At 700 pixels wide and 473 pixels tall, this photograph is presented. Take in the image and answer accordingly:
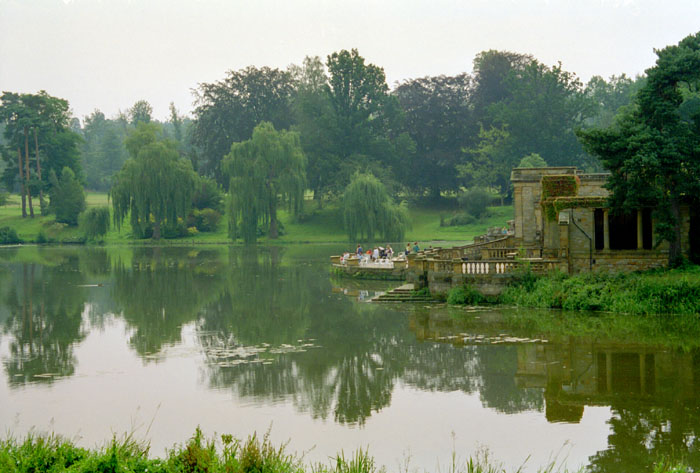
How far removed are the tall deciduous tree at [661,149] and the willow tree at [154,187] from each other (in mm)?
50018

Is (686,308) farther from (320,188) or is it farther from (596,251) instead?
(320,188)

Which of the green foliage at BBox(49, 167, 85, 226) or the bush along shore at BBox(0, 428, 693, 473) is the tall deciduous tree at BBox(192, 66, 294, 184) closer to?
the green foliage at BBox(49, 167, 85, 226)

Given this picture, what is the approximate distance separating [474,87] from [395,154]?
672 inches

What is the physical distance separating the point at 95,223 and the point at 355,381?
206 feet

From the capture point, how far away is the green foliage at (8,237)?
258 ft

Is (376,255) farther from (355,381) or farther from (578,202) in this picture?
(355,381)

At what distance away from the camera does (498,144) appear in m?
84.7

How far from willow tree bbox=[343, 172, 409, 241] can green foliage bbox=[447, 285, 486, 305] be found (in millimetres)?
39410

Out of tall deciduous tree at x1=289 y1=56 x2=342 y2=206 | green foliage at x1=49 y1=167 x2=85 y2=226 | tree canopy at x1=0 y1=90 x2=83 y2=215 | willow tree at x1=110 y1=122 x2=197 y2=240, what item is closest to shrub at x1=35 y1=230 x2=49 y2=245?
green foliage at x1=49 y1=167 x2=85 y2=226

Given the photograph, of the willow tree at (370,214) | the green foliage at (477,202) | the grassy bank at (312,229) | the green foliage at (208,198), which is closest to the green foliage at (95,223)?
the grassy bank at (312,229)

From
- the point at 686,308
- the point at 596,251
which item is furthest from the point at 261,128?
the point at 686,308

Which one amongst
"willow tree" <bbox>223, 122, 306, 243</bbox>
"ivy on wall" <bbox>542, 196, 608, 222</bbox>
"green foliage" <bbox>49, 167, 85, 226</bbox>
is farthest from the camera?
"green foliage" <bbox>49, 167, 85, 226</bbox>

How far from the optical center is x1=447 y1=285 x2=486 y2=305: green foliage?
2691 centimetres

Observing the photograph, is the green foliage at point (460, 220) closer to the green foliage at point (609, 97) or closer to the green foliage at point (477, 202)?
the green foliage at point (477, 202)
